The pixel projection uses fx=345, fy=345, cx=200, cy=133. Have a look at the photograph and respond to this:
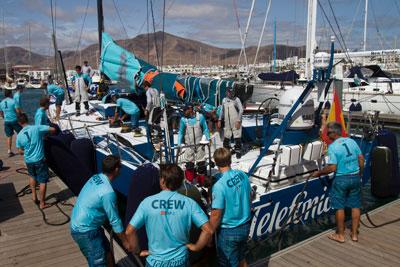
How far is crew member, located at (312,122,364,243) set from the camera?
4406mm

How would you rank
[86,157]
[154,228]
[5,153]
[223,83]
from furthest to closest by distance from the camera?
[5,153], [223,83], [86,157], [154,228]

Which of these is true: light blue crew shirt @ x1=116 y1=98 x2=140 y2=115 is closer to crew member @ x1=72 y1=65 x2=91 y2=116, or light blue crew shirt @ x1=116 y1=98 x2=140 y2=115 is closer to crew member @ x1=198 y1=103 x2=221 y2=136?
crew member @ x1=198 y1=103 x2=221 y2=136

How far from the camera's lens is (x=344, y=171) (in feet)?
14.5

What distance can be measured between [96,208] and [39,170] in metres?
2.97

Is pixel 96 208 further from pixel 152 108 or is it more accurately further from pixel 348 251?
pixel 152 108

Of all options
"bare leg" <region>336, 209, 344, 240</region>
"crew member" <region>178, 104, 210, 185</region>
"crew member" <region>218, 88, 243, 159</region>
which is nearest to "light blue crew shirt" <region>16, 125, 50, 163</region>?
"crew member" <region>178, 104, 210, 185</region>

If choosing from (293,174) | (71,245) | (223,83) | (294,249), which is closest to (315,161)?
(293,174)

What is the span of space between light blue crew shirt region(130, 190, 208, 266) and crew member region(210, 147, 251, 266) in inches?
21.0

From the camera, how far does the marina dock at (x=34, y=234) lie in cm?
418

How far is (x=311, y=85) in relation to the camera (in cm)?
505

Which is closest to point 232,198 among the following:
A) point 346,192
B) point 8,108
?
point 346,192

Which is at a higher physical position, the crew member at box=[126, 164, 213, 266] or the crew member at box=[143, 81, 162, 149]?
the crew member at box=[143, 81, 162, 149]

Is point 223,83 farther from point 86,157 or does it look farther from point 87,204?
point 87,204

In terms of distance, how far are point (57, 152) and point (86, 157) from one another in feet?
2.99
